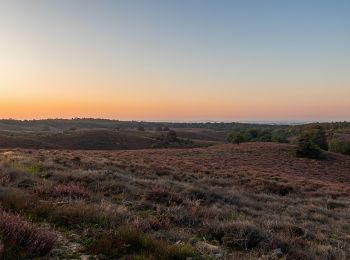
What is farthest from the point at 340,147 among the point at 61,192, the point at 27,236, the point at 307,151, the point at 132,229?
the point at 27,236

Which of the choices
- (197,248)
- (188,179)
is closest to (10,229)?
(197,248)

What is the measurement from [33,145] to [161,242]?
237ft

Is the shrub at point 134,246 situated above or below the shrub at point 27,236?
below

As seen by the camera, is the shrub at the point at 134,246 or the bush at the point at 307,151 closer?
the shrub at the point at 134,246

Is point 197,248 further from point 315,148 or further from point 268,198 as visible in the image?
point 315,148

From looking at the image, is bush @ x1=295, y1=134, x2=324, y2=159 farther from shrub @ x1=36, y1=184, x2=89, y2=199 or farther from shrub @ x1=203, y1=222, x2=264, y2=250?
shrub @ x1=203, y1=222, x2=264, y2=250

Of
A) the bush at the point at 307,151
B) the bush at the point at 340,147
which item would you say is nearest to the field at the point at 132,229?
the bush at the point at 307,151

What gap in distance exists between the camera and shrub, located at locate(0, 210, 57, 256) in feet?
17.7

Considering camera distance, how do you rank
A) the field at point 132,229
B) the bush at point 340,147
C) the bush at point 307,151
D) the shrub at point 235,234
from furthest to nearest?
1. the bush at point 340,147
2. the bush at point 307,151
3. the shrub at point 235,234
4. the field at point 132,229

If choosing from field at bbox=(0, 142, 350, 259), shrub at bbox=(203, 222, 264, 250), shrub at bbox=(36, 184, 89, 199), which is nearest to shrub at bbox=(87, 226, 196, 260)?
field at bbox=(0, 142, 350, 259)

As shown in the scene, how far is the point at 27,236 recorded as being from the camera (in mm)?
5613

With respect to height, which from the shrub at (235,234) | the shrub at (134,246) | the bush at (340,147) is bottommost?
the bush at (340,147)

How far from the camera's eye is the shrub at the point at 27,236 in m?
5.39

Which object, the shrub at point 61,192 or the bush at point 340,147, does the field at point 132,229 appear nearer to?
the shrub at point 61,192
